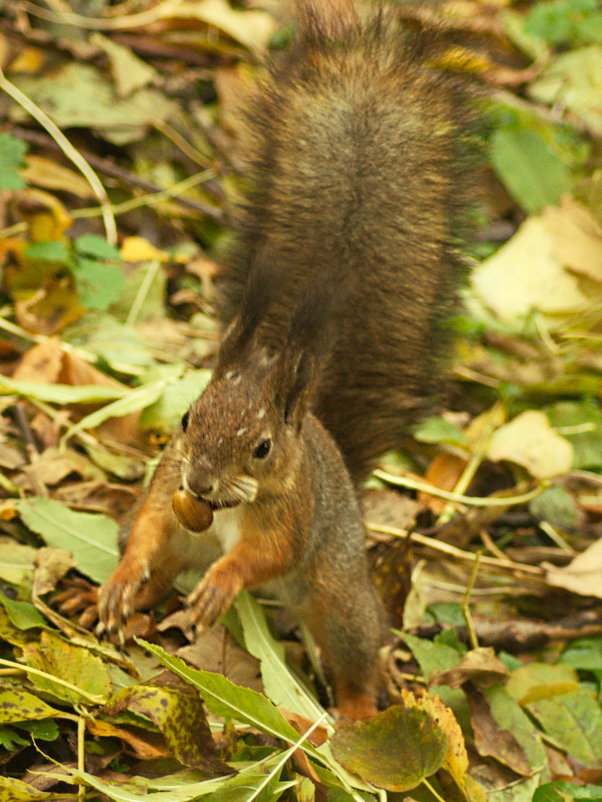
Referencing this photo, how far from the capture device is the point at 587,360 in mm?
3607

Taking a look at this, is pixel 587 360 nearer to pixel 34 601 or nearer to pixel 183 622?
pixel 183 622

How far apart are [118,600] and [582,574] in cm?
135

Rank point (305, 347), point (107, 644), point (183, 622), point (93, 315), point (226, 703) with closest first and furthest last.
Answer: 1. point (226, 703)
2. point (305, 347)
3. point (107, 644)
4. point (183, 622)
5. point (93, 315)

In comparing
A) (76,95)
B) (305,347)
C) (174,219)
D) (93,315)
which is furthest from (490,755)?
(76,95)

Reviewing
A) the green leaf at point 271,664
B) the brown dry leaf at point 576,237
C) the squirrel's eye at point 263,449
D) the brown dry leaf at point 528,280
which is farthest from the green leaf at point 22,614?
the brown dry leaf at point 576,237

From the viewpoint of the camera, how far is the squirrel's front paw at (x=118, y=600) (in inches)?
79.5

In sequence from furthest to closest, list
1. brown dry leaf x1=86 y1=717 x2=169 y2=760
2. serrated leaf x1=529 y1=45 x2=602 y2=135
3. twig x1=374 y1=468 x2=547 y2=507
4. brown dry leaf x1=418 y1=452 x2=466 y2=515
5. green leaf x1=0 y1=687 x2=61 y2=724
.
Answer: serrated leaf x1=529 y1=45 x2=602 y2=135
brown dry leaf x1=418 y1=452 x2=466 y2=515
twig x1=374 y1=468 x2=547 y2=507
brown dry leaf x1=86 y1=717 x2=169 y2=760
green leaf x1=0 y1=687 x2=61 y2=724

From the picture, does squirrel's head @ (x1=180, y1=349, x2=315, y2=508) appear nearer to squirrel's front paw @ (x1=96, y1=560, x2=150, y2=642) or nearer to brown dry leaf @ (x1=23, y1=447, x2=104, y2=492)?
squirrel's front paw @ (x1=96, y1=560, x2=150, y2=642)

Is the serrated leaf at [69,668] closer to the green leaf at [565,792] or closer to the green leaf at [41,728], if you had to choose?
the green leaf at [41,728]

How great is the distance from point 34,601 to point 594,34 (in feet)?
13.4

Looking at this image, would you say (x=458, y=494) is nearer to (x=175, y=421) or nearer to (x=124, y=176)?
(x=175, y=421)

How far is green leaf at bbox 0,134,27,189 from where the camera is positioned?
107 inches

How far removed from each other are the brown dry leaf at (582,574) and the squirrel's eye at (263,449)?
1180 mm

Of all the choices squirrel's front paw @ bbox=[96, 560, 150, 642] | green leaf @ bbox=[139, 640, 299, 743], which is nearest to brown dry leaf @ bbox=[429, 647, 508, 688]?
green leaf @ bbox=[139, 640, 299, 743]
